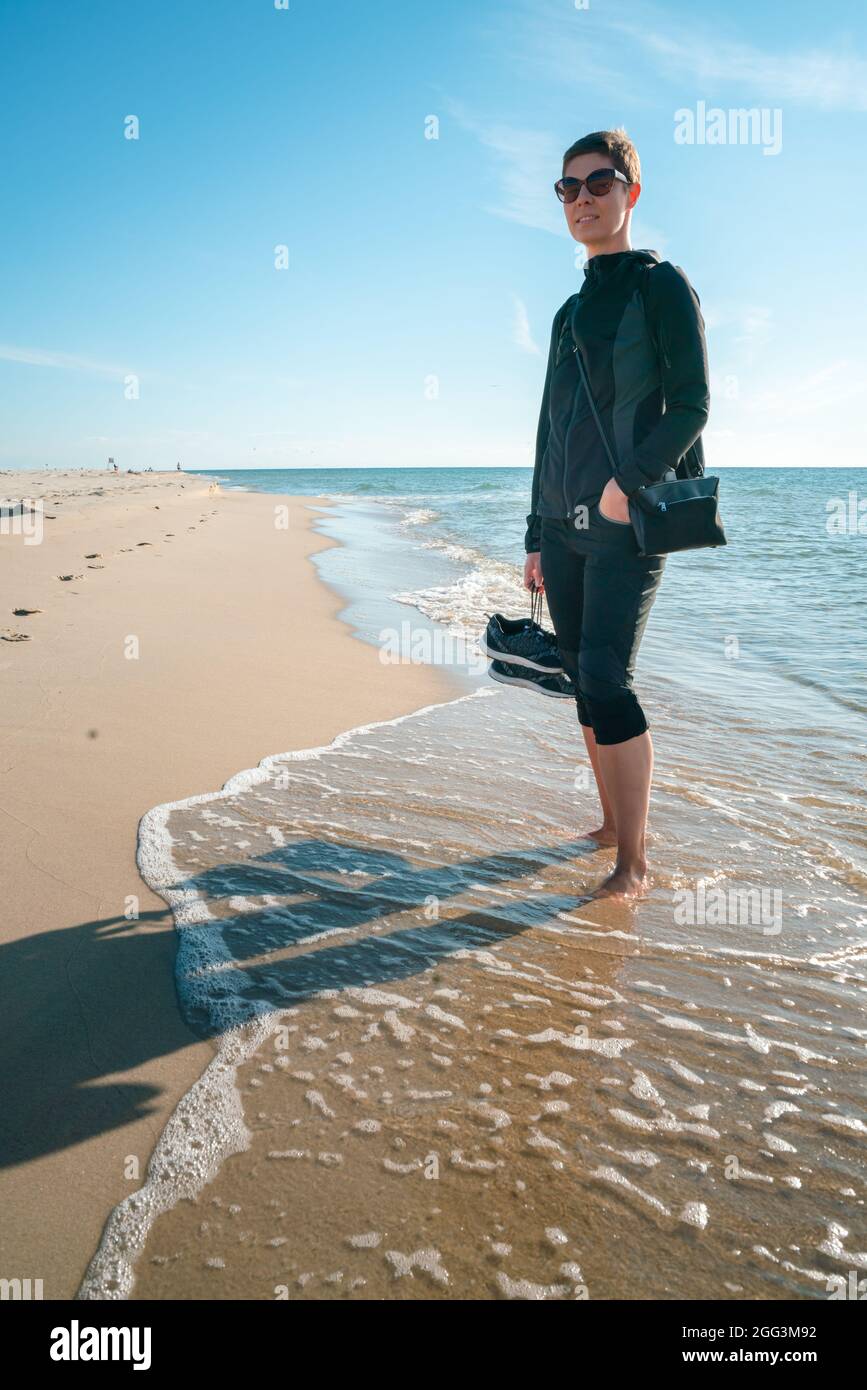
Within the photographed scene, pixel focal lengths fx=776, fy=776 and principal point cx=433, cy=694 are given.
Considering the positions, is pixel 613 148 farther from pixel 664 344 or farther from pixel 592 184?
pixel 664 344

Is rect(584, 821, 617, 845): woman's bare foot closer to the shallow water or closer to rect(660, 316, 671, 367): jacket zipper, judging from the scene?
the shallow water

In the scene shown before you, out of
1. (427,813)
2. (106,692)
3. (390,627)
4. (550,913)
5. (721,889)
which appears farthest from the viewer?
(390,627)

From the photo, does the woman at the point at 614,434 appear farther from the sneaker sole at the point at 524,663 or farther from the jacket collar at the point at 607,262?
the sneaker sole at the point at 524,663

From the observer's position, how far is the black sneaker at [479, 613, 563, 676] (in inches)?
118

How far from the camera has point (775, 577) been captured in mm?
12242

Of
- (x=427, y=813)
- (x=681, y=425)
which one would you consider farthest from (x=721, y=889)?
(x=681, y=425)

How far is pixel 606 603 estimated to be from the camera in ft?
8.40

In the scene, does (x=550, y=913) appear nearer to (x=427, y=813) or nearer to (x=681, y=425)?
(x=427, y=813)

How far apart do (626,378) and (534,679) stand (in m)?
1.13

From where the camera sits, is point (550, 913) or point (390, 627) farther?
point (390, 627)

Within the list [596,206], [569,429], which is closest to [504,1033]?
[569,429]

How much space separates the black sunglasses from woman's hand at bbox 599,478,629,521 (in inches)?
37.4
